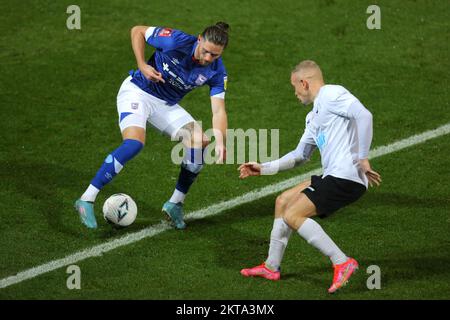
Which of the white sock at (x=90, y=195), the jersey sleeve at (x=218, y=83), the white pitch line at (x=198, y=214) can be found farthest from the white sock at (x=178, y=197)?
the jersey sleeve at (x=218, y=83)

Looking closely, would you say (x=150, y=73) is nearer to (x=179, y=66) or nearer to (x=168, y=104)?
(x=179, y=66)

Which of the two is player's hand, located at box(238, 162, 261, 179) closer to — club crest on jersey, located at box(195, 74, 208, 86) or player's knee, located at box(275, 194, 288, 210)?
player's knee, located at box(275, 194, 288, 210)

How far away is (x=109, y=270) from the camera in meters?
7.35

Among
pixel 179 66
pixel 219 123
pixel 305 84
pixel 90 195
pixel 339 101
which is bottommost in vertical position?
pixel 90 195

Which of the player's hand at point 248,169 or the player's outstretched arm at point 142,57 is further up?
the player's outstretched arm at point 142,57

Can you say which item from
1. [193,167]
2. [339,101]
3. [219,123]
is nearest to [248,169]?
[339,101]

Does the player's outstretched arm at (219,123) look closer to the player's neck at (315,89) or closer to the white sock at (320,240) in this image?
the player's neck at (315,89)

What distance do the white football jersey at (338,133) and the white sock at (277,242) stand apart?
52cm

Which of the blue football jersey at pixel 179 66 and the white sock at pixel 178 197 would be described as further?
the white sock at pixel 178 197

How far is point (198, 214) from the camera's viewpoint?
869 cm

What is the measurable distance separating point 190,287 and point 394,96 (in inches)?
192

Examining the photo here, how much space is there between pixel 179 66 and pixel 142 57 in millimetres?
339

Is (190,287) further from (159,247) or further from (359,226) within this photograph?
(359,226)

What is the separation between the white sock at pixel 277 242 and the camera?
23.2 feet
